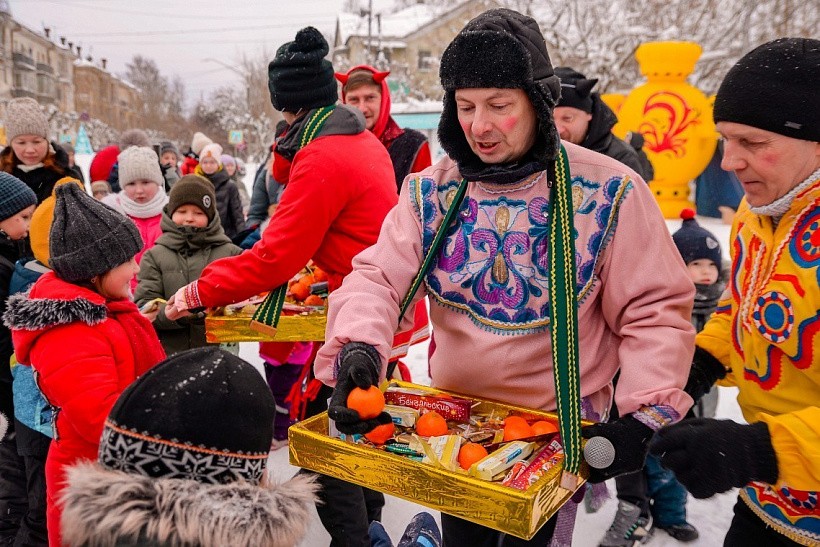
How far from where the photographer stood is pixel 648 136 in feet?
33.2

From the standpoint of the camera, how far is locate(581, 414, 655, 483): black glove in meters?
1.37

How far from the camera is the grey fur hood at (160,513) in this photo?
1070 mm

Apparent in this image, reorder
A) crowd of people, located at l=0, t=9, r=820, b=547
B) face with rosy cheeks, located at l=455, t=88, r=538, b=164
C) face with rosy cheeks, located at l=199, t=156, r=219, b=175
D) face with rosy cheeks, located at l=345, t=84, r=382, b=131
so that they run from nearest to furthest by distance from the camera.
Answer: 1. crowd of people, located at l=0, t=9, r=820, b=547
2. face with rosy cheeks, located at l=455, t=88, r=538, b=164
3. face with rosy cheeks, located at l=345, t=84, r=382, b=131
4. face with rosy cheeks, located at l=199, t=156, r=219, b=175

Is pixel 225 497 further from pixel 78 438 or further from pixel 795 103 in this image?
pixel 795 103

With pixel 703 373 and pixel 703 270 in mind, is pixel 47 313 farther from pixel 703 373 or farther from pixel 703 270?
pixel 703 270

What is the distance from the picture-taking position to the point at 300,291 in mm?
2848

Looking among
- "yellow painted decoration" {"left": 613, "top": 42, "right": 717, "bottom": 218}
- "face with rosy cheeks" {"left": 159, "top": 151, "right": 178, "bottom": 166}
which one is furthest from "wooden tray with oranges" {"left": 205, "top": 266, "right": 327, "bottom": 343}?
"yellow painted decoration" {"left": 613, "top": 42, "right": 717, "bottom": 218}

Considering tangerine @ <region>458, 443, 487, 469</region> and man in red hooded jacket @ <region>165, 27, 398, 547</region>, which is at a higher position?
man in red hooded jacket @ <region>165, 27, 398, 547</region>

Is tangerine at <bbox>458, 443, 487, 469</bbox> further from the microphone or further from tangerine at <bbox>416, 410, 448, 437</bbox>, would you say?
the microphone

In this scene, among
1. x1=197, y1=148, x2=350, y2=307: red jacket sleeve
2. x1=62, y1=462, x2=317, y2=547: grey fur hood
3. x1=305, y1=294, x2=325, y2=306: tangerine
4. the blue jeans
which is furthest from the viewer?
the blue jeans

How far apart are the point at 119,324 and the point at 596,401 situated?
153 cm

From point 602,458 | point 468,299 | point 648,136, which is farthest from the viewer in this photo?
point 648,136

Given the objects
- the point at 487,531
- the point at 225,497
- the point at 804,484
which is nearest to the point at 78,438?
the point at 225,497

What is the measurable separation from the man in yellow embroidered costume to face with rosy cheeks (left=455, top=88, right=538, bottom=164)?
18.5 inches
